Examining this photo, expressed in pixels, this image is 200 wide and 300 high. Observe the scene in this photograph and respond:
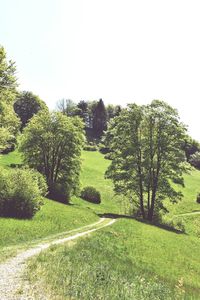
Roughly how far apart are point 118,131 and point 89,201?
59.3ft

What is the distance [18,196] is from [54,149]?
24.5m

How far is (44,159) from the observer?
5672 cm

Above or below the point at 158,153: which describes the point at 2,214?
below

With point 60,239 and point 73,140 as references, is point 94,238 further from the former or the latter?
point 73,140

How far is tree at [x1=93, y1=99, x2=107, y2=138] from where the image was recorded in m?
157

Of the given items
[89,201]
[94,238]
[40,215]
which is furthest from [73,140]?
[94,238]

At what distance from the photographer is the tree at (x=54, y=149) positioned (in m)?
56.4

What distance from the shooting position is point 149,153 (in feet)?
163

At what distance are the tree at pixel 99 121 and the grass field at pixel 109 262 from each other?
4517 inches

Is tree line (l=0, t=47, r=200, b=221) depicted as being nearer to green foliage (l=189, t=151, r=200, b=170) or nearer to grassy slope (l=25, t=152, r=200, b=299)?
grassy slope (l=25, t=152, r=200, b=299)

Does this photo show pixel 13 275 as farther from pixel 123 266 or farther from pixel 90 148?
pixel 90 148

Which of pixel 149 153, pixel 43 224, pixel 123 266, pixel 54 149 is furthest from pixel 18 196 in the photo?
pixel 54 149

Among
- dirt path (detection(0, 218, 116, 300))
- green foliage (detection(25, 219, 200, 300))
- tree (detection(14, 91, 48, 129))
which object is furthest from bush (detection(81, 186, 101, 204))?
tree (detection(14, 91, 48, 129))

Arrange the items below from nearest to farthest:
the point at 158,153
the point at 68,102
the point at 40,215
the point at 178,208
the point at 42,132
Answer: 1. the point at 40,215
2. the point at 158,153
3. the point at 42,132
4. the point at 178,208
5. the point at 68,102
